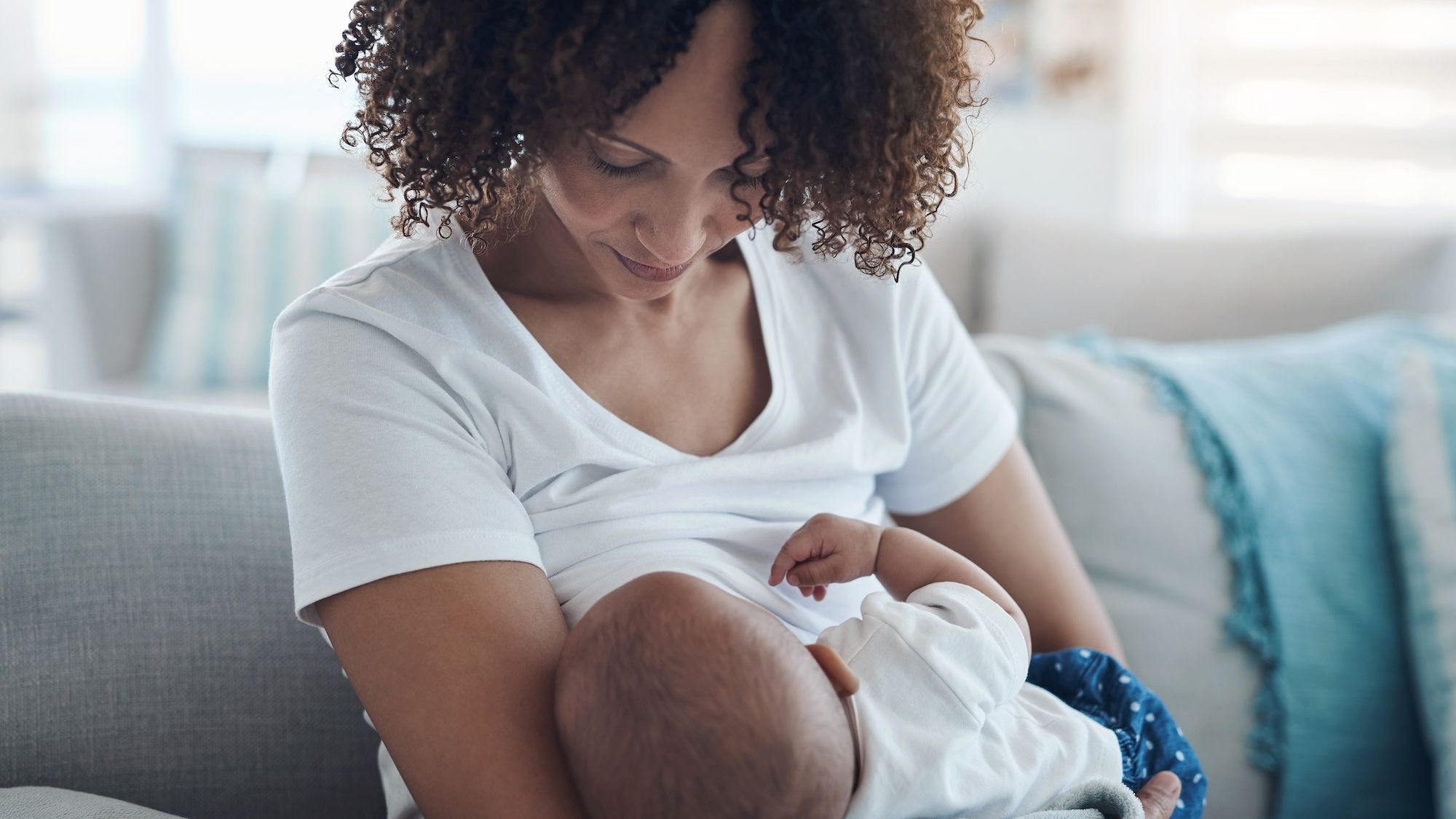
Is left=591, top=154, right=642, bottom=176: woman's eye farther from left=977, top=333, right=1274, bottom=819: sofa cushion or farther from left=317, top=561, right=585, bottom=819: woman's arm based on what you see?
left=977, top=333, right=1274, bottom=819: sofa cushion

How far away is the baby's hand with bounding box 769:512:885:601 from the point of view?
3.28 feet

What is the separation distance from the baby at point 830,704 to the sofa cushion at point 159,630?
417 mm

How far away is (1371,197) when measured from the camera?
3.81m

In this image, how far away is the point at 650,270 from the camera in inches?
36.7

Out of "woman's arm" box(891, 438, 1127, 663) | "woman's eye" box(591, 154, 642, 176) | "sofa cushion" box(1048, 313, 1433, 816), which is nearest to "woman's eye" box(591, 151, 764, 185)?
"woman's eye" box(591, 154, 642, 176)

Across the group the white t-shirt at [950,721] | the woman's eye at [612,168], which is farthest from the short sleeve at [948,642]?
the woman's eye at [612,168]

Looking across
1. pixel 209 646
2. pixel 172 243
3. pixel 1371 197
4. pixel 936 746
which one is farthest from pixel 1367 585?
pixel 172 243

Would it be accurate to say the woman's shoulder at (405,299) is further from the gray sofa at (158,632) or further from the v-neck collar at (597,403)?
the gray sofa at (158,632)

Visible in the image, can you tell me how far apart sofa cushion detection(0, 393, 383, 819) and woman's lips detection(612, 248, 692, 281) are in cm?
48

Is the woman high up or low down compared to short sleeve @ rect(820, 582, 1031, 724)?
up

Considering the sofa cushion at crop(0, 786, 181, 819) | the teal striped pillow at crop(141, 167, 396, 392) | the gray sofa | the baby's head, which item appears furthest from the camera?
the teal striped pillow at crop(141, 167, 396, 392)

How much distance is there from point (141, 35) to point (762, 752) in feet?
17.3

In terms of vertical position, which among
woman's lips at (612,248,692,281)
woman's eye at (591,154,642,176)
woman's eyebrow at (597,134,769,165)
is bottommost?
woman's lips at (612,248,692,281)

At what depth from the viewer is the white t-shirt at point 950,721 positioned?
2.85ft
